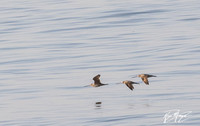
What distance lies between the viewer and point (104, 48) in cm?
2883

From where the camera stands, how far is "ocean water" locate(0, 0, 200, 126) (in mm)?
18672

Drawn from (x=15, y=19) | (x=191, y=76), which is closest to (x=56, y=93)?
(x=191, y=76)

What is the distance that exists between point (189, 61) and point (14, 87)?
5360 millimetres

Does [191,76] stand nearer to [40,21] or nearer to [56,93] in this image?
[56,93]

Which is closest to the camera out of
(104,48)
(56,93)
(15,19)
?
(56,93)

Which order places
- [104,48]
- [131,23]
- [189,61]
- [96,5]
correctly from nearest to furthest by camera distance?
[189,61], [104,48], [131,23], [96,5]

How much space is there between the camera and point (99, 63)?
25.5 m

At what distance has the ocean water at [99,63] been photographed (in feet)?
61.3

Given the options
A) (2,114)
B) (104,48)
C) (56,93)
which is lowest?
(2,114)

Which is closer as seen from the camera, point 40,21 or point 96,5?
point 40,21

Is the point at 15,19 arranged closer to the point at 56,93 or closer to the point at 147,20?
the point at 147,20

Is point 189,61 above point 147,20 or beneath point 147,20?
beneath

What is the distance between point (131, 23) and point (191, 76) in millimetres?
14586

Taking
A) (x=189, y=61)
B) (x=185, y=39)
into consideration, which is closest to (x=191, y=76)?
(x=189, y=61)
